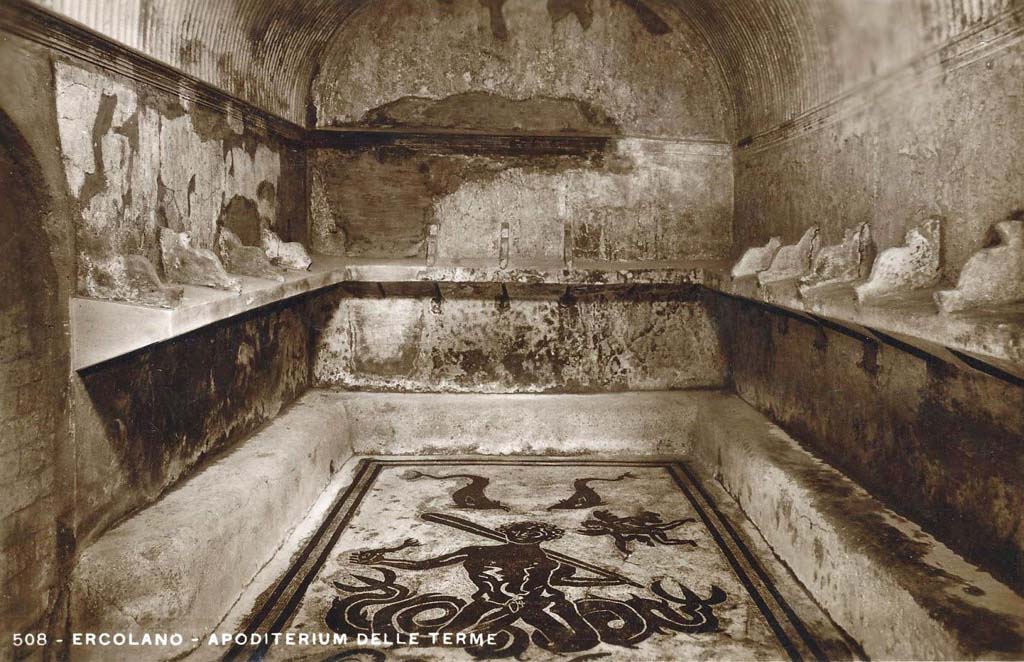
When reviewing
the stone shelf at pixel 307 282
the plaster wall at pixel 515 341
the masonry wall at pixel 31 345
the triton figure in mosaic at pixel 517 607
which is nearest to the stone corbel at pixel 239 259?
the stone shelf at pixel 307 282

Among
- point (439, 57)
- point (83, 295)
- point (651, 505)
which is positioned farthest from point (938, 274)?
point (439, 57)

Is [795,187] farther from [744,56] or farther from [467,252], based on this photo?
[467,252]

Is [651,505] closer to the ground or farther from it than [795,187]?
closer to the ground

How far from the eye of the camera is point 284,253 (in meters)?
5.23

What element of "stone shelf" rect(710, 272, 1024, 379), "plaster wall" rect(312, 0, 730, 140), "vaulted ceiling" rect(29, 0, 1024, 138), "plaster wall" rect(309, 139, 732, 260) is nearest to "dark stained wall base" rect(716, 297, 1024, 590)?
"stone shelf" rect(710, 272, 1024, 379)

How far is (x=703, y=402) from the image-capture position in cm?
637

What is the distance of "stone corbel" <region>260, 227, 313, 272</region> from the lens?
5211 millimetres

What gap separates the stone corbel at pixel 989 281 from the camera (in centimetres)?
263

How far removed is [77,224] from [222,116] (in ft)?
5.69

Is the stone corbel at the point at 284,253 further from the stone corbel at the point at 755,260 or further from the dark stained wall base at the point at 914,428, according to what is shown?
the dark stained wall base at the point at 914,428

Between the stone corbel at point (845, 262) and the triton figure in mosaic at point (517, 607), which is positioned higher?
the stone corbel at point (845, 262)

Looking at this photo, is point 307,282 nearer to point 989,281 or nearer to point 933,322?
point 933,322

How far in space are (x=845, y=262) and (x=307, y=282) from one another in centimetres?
306

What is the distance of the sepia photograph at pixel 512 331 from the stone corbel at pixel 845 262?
36 millimetres
